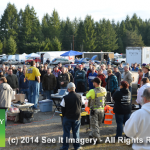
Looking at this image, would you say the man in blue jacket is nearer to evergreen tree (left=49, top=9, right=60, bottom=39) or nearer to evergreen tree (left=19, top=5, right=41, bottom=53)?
evergreen tree (left=19, top=5, right=41, bottom=53)

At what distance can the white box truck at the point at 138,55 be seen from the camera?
23.4 meters

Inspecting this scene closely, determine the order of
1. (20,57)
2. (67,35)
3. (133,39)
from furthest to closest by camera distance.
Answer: (133,39) → (67,35) → (20,57)

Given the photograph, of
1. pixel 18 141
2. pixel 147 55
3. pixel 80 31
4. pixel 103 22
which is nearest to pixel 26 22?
pixel 80 31

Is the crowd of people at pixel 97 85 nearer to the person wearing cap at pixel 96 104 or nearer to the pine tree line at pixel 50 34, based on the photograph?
the person wearing cap at pixel 96 104

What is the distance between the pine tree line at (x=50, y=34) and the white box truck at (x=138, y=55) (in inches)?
1752

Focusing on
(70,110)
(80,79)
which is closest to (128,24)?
(80,79)

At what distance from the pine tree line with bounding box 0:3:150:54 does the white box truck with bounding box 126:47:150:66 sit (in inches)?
1752

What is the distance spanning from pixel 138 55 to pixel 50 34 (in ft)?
176

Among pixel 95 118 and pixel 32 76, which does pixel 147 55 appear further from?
pixel 95 118

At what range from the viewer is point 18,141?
643 centimetres

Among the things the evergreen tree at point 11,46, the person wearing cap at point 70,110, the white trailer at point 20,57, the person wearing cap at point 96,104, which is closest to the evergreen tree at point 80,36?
the evergreen tree at point 11,46

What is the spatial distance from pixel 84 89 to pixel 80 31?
65.2 meters

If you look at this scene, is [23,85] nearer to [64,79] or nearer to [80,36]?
[64,79]

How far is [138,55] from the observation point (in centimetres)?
2367
